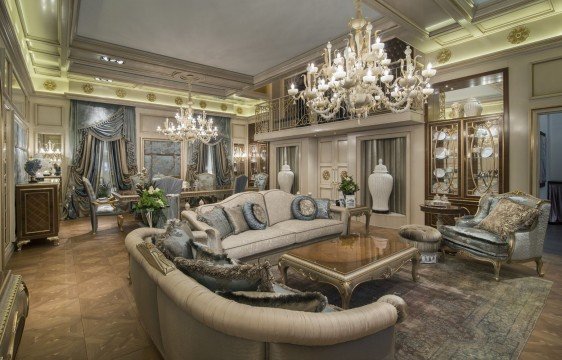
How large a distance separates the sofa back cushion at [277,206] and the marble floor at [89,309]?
189 centimetres

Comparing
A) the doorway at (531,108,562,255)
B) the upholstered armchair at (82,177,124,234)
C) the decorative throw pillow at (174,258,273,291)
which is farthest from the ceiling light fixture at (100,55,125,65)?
the doorway at (531,108,562,255)

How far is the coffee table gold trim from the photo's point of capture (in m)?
2.20

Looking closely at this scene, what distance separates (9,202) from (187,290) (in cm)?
411

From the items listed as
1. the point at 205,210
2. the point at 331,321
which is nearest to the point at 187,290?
the point at 331,321

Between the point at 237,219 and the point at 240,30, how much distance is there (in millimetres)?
3035

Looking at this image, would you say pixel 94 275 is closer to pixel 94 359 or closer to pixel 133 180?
pixel 94 359

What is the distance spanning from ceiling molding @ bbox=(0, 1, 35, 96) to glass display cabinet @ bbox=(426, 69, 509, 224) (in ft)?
20.2

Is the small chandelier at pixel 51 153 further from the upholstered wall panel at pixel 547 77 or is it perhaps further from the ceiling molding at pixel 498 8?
the upholstered wall panel at pixel 547 77

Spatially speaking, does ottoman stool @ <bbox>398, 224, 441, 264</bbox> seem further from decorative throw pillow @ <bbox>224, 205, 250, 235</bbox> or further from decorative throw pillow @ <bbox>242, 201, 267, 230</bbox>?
decorative throw pillow @ <bbox>224, 205, 250, 235</bbox>

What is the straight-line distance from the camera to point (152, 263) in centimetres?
167

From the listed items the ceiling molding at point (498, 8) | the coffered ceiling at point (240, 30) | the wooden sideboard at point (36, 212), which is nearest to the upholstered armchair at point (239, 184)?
the coffered ceiling at point (240, 30)

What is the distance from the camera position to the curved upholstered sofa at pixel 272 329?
1036mm

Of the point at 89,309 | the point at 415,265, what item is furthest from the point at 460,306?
the point at 89,309

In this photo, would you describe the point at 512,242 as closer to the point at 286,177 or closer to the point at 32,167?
the point at 286,177
